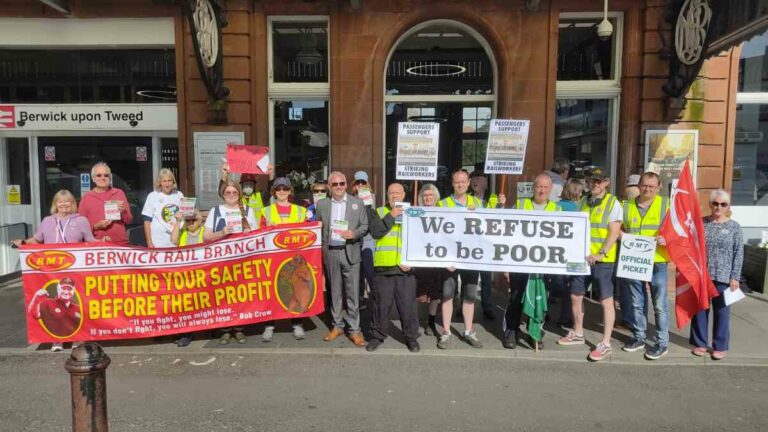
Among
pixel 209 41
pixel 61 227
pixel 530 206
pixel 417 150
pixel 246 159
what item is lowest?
pixel 61 227

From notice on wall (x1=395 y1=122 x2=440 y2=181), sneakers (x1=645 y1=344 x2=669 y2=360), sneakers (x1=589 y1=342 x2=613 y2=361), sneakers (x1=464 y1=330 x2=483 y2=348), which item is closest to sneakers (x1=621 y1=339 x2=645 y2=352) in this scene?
sneakers (x1=645 y1=344 x2=669 y2=360)

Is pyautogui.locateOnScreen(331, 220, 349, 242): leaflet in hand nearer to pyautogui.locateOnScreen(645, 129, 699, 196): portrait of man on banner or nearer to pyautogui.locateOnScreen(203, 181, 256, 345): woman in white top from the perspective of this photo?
pyautogui.locateOnScreen(203, 181, 256, 345): woman in white top

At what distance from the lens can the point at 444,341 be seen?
585 cm

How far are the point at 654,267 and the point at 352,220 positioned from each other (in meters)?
3.22

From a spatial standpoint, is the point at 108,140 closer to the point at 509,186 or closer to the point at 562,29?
the point at 509,186

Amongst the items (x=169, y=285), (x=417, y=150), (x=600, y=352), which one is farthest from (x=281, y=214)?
(x=600, y=352)

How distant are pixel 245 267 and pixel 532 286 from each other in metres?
3.08

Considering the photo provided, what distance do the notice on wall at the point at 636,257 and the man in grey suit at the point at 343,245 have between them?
2.70 meters

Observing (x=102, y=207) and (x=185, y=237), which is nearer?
(x=185, y=237)

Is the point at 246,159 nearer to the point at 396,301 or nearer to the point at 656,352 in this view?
the point at 396,301

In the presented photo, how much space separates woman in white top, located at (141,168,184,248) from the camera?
21.1 ft

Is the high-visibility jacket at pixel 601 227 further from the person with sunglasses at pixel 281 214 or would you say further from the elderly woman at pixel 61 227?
the elderly woman at pixel 61 227

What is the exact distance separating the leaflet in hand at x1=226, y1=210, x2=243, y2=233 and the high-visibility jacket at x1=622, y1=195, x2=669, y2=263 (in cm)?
419

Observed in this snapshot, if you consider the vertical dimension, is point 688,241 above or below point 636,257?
above
